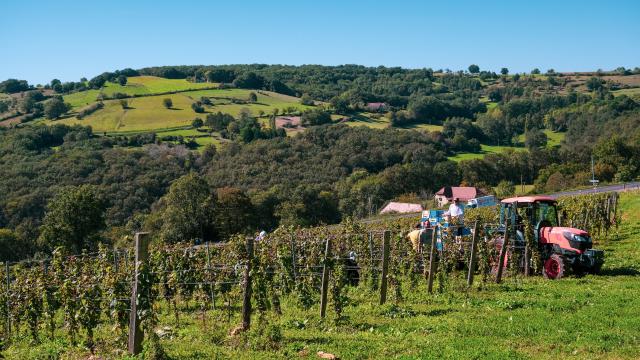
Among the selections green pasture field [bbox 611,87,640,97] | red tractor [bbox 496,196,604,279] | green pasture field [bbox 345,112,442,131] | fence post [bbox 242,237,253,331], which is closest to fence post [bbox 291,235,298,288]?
fence post [bbox 242,237,253,331]

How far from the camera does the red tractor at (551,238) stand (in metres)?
15.0

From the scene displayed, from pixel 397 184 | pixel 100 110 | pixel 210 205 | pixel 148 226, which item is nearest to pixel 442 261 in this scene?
pixel 210 205

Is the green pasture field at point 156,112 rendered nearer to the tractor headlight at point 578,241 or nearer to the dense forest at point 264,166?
the dense forest at point 264,166

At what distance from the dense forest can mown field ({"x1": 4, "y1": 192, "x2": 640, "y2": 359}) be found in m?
15.9

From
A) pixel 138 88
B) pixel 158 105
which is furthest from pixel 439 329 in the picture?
pixel 138 88

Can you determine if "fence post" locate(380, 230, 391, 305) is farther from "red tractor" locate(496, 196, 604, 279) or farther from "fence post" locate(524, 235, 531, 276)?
"fence post" locate(524, 235, 531, 276)

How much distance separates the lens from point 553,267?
15234 mm

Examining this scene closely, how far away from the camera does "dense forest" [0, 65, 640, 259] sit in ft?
159

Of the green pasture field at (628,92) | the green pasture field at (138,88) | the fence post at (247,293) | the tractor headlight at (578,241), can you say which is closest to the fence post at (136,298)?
the fence post at (247,293)

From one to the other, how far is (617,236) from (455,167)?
52.2m

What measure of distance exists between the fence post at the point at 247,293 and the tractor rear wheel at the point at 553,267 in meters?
8.95

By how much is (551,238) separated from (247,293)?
9.44m

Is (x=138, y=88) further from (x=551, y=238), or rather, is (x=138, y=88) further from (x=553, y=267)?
(x=553, y=267)

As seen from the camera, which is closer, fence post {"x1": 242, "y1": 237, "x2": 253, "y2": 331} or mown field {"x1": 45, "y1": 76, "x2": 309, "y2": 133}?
fence post {"x1": 242, "y1": 237, "x2": 253, "y2": 331}
